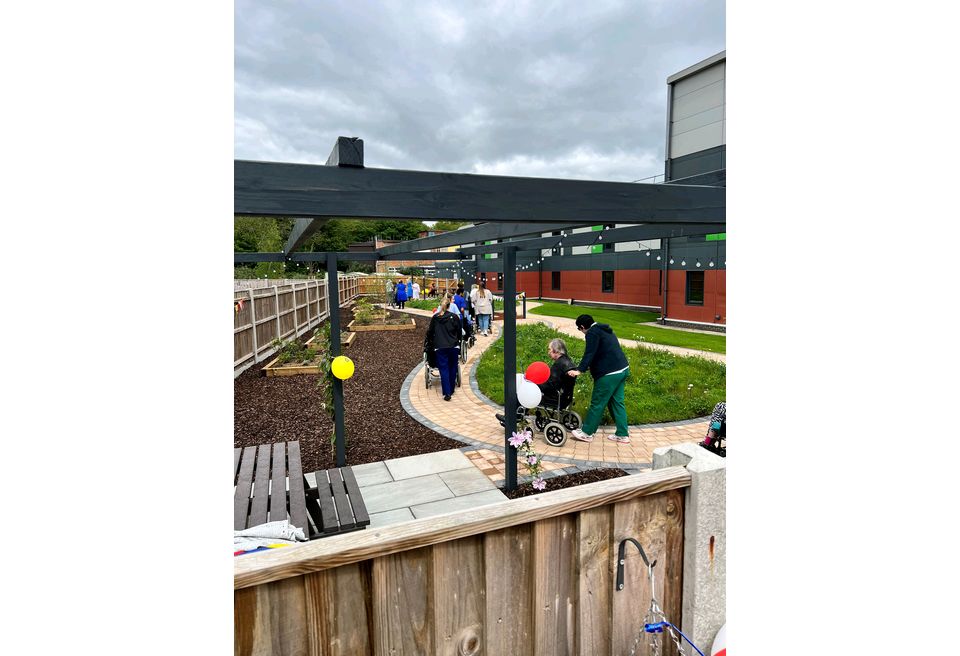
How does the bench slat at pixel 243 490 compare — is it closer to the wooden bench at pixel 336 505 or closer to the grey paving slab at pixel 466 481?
the wooden bench at pixel 336 505

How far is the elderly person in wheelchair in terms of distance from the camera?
5.15m

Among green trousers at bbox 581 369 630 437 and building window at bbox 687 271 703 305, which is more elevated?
building window at bbox 687 271 703 305

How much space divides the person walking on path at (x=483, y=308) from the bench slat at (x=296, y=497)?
30.1 feet

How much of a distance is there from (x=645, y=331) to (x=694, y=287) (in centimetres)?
262

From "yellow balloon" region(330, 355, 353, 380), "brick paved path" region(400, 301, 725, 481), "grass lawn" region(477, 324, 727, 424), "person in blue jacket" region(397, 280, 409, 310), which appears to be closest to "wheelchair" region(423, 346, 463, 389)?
"brick paved path" region(400, 301, 725, 481)

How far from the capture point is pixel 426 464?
468 centimetres

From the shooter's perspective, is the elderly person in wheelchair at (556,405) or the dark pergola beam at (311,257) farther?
the dark pergola beam at (311,257)

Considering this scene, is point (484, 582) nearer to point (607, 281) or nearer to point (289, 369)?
point (289, 369)

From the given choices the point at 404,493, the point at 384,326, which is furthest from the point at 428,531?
the point at 384,326

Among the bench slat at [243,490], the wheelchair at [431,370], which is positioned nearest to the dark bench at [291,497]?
the bench slat at [243,490]

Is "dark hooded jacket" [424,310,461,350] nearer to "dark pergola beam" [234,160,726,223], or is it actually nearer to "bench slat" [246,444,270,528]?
"bench slat" [246,444,270,528]

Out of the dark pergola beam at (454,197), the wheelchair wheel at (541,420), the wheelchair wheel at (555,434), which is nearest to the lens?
the dark pergola beam at (454,197)

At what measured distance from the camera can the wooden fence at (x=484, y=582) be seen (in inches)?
42.0

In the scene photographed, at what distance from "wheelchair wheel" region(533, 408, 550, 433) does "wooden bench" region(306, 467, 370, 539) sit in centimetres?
254
